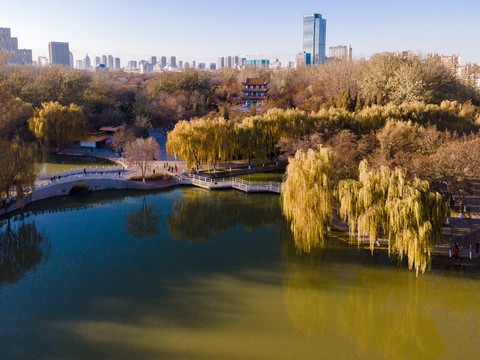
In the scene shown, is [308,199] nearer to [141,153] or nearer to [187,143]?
[187,143]

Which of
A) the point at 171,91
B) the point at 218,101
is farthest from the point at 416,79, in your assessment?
the point at 171,91

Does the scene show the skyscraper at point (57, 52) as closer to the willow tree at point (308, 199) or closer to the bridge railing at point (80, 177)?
the bridge railing at point (80, 177)

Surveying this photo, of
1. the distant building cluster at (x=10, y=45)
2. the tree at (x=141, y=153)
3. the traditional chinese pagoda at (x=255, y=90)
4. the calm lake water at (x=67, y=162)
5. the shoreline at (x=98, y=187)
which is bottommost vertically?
the shoreline at (x=98, y=187)

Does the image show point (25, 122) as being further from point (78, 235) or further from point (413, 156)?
point (413, 156)

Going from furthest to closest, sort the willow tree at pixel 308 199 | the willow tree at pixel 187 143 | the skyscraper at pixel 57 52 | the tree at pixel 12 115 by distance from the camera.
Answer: the skyscraper at pixel 57 52
the tree at pixel 12 115
the willow tree at pixel 187 143
the willow tree at pixel 308 199

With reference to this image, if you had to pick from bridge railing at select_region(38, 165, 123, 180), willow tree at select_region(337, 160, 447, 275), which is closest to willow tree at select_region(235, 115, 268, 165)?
bridge railing at select_region(38, 165, 123, 180)

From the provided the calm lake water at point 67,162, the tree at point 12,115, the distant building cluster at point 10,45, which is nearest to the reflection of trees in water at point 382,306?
the calm lake water at point 67,162
